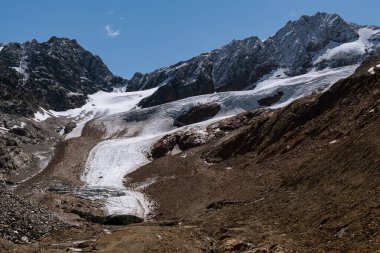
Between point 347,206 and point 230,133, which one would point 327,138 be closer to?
point 347,206

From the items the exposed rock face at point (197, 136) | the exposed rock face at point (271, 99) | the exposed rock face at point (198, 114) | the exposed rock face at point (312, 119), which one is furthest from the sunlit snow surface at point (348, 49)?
the exposed rock face at point (312, 119)

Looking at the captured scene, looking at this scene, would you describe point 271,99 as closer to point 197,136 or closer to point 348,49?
point 197,136

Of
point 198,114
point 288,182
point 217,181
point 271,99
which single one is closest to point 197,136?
point 217,181

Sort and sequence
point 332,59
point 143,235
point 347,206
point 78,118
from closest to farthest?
1. point 347,206
2. point 143,235
3. point 78,118
4. point 332,59

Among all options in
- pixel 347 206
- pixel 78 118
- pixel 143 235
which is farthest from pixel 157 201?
pixel 78 118

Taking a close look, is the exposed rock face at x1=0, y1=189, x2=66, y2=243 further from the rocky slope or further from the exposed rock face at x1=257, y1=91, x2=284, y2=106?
the exposed rock face at x1=257, y1=91, x2=284, y2=106

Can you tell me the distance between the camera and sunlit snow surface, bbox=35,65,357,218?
53719 millimetres

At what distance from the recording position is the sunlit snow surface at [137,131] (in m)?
53.7

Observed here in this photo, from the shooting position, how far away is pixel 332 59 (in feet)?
597

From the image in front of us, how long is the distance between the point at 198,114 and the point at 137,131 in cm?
1457

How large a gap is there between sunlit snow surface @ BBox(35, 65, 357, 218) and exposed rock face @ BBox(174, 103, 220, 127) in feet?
5.37

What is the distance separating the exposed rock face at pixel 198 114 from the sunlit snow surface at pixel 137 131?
164 centimetres

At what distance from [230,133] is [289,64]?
126100mm

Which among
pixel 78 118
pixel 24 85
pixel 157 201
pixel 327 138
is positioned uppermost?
pixel 24 85
